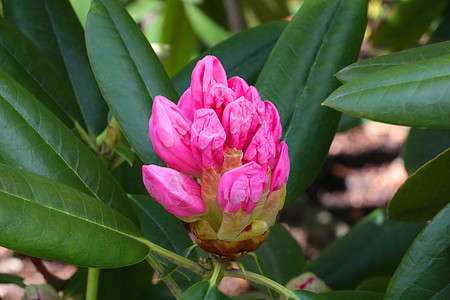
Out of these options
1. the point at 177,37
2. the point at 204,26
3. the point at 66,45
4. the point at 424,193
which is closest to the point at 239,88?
the point at 424,193

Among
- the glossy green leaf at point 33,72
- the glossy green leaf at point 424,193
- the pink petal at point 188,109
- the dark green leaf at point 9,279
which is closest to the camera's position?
the pink petal at point 188,109

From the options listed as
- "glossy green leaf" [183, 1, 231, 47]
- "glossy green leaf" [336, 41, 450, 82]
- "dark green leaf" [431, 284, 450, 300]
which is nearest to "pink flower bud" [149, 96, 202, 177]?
"glossy green leaf" [336, 41, 450, 82]

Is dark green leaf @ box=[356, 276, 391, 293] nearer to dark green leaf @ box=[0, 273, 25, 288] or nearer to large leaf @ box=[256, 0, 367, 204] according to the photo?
large leaf @ box=[256, 0, 367, 204]

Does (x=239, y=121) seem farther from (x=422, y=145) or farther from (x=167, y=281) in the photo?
(x=422, y=145)

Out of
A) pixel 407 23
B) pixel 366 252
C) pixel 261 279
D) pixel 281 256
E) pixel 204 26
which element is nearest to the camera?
pixel 261 279

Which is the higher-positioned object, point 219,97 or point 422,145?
point 219,97

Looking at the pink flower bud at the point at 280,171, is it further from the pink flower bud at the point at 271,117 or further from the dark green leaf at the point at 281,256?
the dark green leaf at the point at 281,256


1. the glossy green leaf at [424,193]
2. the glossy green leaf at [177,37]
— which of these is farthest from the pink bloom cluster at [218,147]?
the glossy green leaf at [177,37]
